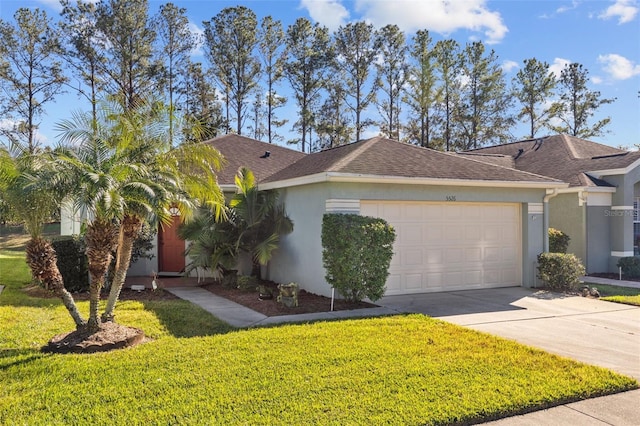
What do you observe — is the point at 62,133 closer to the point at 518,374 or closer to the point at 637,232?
the point at 518,374

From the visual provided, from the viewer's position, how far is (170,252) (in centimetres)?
1453

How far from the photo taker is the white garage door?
1123cm

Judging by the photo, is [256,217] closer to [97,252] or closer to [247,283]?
[247,283]

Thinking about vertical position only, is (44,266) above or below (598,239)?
below

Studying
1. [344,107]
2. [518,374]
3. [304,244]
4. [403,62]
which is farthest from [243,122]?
[518,374]

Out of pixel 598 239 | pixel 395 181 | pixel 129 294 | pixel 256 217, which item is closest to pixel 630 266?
pixel 598 239

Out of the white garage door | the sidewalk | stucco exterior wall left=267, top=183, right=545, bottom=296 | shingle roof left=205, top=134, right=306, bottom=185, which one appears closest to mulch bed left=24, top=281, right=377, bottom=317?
the sidewalk

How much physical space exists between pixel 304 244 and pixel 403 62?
84.6 feet

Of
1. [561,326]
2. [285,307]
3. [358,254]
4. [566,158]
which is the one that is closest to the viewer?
[561,326]

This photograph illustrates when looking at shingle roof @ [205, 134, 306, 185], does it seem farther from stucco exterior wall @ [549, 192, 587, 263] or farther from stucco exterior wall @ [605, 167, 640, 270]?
stucco exterior wall @ [605, 167, 640, 270]

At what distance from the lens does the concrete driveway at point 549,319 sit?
21.9 feet

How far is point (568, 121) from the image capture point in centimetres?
3550

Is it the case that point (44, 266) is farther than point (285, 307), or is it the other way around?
point (285, 307)

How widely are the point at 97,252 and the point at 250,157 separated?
1063 centimetres
